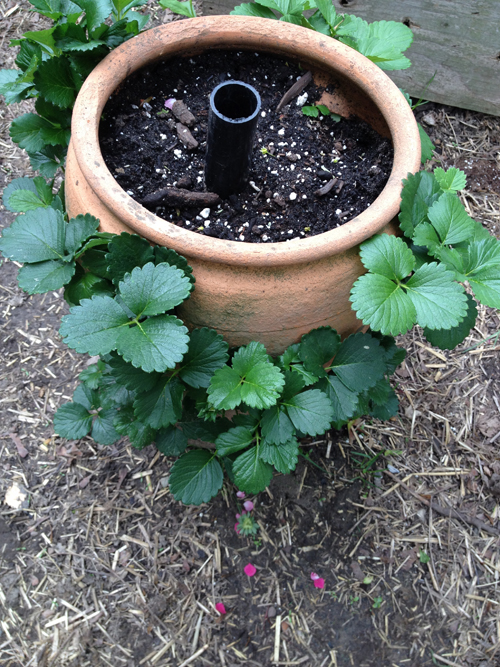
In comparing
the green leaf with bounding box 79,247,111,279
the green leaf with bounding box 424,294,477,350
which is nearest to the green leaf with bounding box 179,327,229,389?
the green leaf with bounding box 79,247,111,279

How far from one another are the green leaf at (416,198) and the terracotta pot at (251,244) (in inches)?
0.8

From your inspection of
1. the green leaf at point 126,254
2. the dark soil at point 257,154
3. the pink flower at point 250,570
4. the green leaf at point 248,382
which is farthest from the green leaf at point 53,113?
the pink flower at point 250,570

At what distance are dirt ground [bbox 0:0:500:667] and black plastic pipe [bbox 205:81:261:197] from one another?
85cm

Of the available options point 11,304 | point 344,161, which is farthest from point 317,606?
point 11,304

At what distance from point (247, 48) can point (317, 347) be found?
0.74 meters

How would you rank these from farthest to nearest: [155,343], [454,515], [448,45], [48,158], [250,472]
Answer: [448,45], [454,515], [48,158], [250,472], [155,343]

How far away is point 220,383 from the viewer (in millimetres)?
1012

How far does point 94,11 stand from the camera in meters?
1.11

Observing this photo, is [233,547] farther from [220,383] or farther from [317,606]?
[220,383]

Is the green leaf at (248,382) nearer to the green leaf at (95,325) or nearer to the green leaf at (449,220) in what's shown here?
the green leaf at (95,325)

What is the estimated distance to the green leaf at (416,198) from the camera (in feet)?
3.42

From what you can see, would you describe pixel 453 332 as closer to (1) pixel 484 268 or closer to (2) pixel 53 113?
(1) pixel 484 268

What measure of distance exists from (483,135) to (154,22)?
1465mm

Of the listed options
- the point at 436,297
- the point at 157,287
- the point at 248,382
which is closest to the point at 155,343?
the point at 157,287
